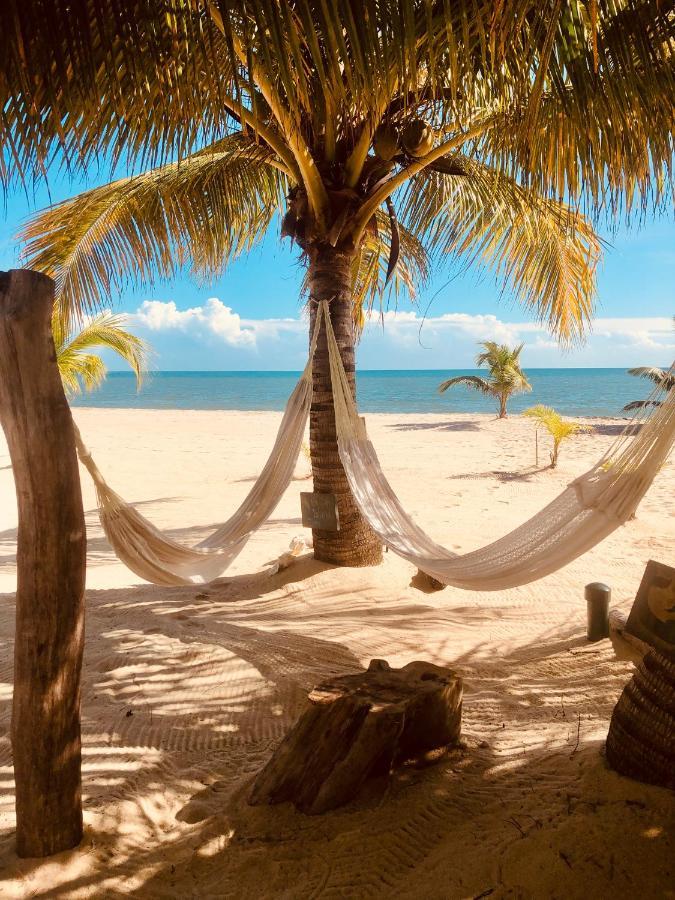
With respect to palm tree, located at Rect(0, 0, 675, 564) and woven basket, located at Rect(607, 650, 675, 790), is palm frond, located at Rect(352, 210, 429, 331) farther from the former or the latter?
woven basket, located at Rect(607, 650, 675, 790)

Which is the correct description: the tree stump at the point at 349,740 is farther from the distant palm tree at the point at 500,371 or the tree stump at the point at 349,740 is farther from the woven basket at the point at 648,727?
the distant palm tree at the point at 500,371

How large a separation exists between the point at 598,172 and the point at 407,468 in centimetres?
542

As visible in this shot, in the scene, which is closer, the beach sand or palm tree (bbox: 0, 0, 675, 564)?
the beach sand

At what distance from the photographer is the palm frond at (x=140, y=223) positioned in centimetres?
307

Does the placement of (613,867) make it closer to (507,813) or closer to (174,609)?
(507,813)

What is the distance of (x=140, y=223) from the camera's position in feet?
10.5

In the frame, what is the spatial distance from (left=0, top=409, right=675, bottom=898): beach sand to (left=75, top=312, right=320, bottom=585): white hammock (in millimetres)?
239

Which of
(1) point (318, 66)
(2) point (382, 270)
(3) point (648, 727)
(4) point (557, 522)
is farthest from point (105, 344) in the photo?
(3) point (648, 727)

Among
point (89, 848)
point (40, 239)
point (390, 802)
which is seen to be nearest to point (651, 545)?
point (390, 802)

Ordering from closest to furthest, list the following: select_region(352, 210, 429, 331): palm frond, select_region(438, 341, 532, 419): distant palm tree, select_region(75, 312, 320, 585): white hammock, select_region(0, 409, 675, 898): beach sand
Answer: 1. select_region(0, 409, 675, 898): beach sand
2. select_region(75, 312, 320, 585): white hammock
3. select_region(352, 210, 429, 331): palm frond
4. select_region(438, 341, 532, 419): distant palm tree

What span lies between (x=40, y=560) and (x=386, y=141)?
89.8 inches

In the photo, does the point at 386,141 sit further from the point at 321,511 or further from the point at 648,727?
the point at 648,727

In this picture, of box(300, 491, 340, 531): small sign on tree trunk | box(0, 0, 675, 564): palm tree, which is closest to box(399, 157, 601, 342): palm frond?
box(0, 0, 675, 564): palm tree

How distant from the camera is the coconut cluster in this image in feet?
8.16
